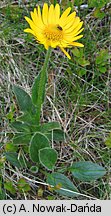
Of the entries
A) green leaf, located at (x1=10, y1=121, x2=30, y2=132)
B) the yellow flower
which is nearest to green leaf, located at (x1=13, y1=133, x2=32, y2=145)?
green leaf, located at (x1=10, y1=121, x2=30, y2=132)

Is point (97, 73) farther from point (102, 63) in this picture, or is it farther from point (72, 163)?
point (72, 163)

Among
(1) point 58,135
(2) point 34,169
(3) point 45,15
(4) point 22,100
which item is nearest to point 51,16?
(3) point 45,15

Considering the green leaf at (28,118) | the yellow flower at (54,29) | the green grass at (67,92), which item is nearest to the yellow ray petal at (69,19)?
the yellow flower at (54,29)

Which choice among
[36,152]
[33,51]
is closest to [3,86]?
[33,51]

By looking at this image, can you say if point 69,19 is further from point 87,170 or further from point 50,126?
point 87,170

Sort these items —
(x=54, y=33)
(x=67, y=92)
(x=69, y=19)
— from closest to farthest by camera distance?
(x=54, y=33), (x=69, y=19), (x=67, y=92)

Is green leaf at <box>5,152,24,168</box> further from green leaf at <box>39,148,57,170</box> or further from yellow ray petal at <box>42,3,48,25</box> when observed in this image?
yellow ray petal at <box>42,3,48,25</box>
